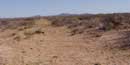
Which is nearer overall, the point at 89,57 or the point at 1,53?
the point at 89,57

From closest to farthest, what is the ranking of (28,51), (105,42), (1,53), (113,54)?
1. (113,54)
2. (1,53)
3. (28,51)
4. (105,42)

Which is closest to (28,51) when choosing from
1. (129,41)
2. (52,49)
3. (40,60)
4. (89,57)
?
(52,49)

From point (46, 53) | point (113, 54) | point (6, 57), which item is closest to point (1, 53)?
point (6, 57)

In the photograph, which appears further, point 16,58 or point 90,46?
point 90,46

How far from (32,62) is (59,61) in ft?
3.81

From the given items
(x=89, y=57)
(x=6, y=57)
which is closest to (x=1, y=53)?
(x=6, y=57)

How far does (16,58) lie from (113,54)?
177 inches

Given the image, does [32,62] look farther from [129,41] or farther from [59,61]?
[129,41]

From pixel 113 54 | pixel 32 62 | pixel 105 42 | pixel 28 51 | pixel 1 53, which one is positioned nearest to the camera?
pixel 32 62

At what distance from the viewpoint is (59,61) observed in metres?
12.5

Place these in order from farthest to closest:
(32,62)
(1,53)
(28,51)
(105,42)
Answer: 1. (105,42)
2. (28,51)
3. (1,53)
4. (32,62)

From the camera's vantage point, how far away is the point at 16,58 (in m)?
13.5

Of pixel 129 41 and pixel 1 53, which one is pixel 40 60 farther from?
pixel 129 41

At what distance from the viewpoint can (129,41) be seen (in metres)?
15.8
